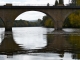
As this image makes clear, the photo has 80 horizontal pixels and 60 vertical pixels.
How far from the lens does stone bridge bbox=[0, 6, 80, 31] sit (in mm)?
52987

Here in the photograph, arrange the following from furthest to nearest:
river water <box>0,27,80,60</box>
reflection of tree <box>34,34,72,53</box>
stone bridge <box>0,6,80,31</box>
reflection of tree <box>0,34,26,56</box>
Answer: stone bridge <box>0,6,80,31</box> → reflection of tree <box>34,34,72,53</box> → reflection of tree <box>0,34,26,56</box> → river water <box>0,27,80,60</box>

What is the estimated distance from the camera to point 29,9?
176 ft

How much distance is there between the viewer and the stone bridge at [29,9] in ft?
174

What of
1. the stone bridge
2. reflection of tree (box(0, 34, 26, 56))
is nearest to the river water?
reflection of tree (box(0, 34, 26, 56))

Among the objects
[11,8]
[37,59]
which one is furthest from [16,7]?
[37,59]

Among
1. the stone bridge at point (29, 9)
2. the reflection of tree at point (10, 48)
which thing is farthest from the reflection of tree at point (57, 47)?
the stone bridge at point (29, 9)

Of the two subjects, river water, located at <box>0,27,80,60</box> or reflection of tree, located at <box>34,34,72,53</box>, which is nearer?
river water, located at <box>0,27,80,60</box>

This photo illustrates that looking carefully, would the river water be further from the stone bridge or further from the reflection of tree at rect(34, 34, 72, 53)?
the stone bridge

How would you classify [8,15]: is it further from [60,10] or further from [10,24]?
[60,10]

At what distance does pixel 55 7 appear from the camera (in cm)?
5450

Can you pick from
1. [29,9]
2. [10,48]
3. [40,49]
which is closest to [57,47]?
[40,49]

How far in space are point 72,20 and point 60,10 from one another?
22909 mm

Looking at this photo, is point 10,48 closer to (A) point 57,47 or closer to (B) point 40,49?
(B) point 40,49

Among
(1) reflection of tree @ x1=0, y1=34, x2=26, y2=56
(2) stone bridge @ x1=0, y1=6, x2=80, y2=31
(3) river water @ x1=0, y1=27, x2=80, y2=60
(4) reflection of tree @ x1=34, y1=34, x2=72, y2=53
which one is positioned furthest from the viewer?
(2) stone bridge @ x1=0, y1=6, x2=80, y2=31
